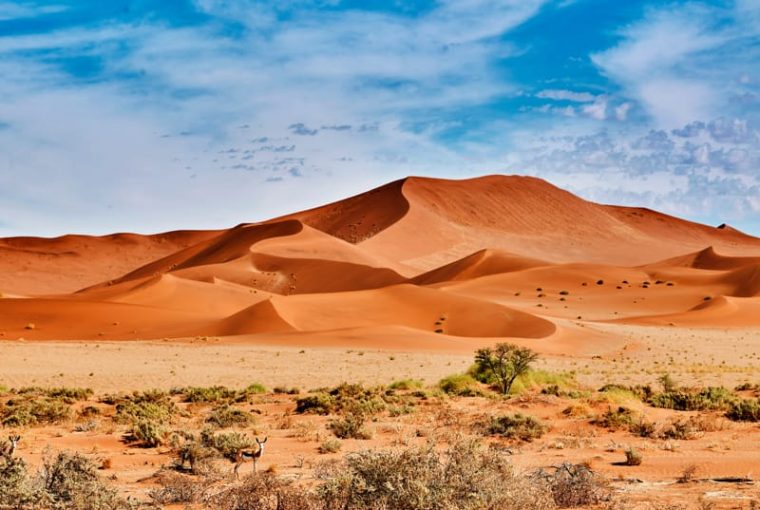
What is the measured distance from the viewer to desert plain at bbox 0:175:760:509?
13648 millimetres

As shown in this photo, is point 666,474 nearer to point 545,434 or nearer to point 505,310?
point 545,434

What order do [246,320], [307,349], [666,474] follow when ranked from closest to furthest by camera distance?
[666,474] → [307,349] → [246,320]

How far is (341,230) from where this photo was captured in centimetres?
13200

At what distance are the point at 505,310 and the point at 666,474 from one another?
43834 mm

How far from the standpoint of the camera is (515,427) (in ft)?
50.1

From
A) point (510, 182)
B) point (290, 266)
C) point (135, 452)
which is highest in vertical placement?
point (510, 182)

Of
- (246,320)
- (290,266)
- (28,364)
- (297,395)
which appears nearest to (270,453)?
(297,395)

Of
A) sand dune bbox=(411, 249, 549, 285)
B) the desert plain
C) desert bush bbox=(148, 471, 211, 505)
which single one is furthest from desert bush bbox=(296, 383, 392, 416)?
sand dune bbox=(411, 249, 549, 285)

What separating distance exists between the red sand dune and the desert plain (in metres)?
0.32

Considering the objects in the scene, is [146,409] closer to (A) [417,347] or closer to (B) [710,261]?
(A) [417,347]

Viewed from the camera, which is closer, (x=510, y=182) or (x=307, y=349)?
(x=307, y=349)

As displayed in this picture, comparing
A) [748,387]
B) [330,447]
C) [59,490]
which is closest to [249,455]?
[330,447]

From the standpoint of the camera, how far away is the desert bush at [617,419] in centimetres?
1611

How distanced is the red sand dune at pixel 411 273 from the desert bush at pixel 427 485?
35567 millimetres
